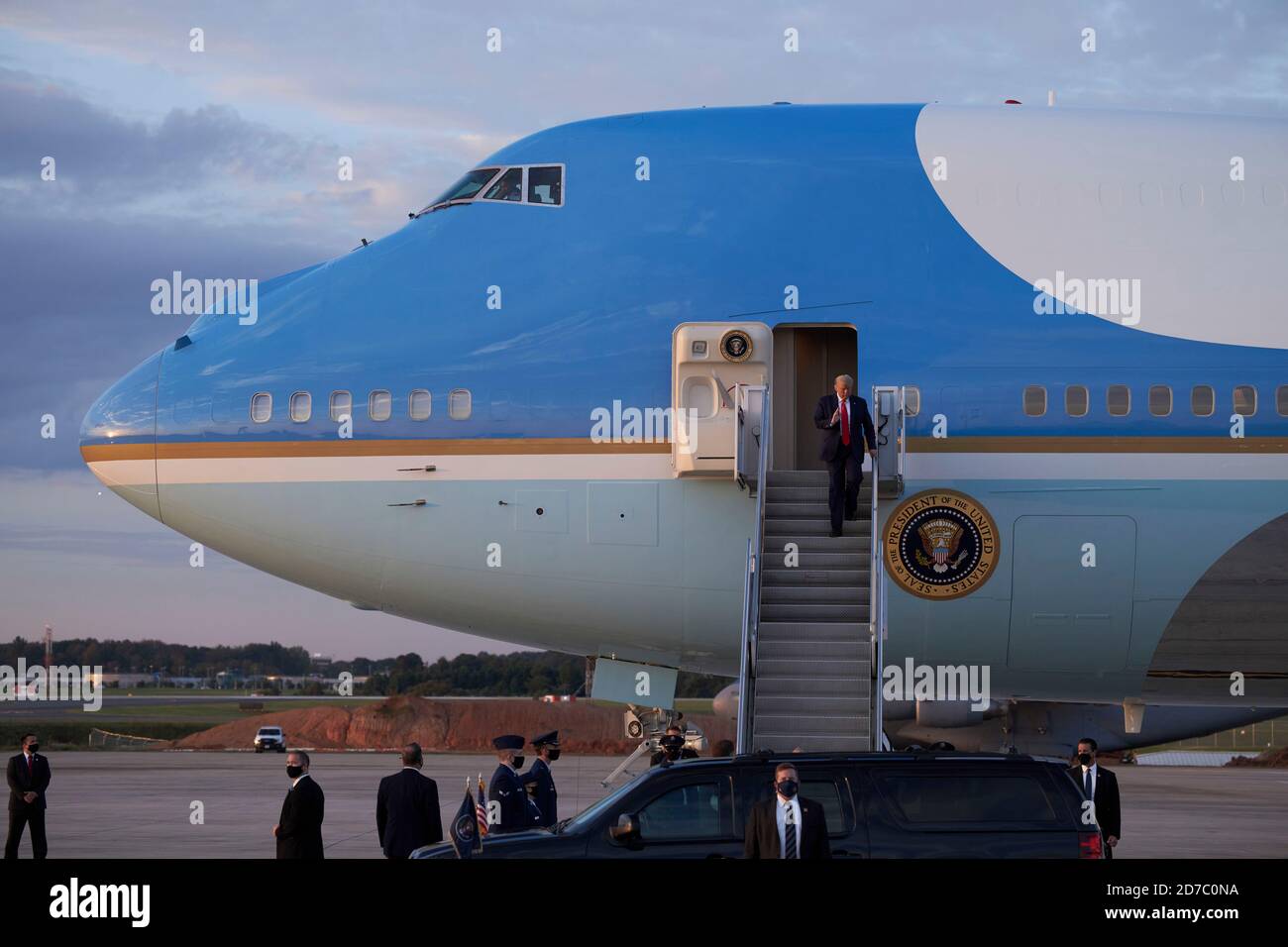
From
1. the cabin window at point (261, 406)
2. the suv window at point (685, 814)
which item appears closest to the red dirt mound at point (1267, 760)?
the cabin window at point (261, 406)

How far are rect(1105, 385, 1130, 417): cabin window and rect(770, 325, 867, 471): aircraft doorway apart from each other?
2920 mm

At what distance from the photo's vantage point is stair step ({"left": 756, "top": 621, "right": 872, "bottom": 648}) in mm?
15734

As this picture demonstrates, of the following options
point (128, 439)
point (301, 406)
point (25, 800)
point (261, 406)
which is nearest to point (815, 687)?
point (301, 406)

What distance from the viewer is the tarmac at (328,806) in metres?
20.7

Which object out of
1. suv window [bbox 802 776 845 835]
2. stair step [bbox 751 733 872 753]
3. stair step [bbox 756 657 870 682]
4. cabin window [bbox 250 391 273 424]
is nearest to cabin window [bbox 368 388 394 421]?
cabin window [bbox 250 391 273 424]

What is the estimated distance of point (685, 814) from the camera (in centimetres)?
1097

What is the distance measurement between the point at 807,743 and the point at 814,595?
1845 millimetres

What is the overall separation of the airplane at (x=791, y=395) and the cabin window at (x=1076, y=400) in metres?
0.07

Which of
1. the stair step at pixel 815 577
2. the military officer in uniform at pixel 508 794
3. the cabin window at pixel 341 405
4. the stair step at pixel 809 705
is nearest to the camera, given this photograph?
the military officer in uniform at pixel 508 794

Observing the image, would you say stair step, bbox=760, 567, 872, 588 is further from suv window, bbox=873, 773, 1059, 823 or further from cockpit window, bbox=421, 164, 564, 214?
suv window, bbox=873, 773, 1059, 823

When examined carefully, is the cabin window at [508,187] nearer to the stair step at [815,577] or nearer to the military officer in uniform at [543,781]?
the stair step at [815,577]
